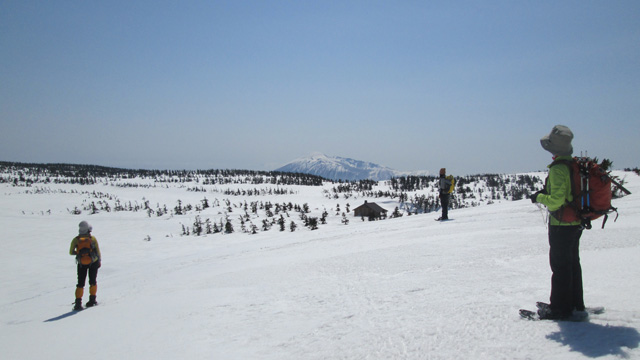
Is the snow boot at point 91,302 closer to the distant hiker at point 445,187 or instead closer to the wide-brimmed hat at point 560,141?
the wide-brimmed hat at point 560,141

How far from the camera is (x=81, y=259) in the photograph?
809 centimetres

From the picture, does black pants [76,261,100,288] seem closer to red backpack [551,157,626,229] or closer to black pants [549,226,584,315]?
black pants [549,226,584,315]

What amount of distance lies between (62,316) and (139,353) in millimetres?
5021

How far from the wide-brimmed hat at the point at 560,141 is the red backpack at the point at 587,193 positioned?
12 cm

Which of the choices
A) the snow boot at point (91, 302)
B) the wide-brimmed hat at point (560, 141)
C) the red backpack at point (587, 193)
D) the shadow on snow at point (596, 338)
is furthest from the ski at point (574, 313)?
the snow boot at point (91, 302)

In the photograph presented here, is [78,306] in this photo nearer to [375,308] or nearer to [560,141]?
[375,308]

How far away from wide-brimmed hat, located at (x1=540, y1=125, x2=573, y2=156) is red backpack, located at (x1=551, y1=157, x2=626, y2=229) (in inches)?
4.6

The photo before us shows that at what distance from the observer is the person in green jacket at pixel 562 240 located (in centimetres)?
347

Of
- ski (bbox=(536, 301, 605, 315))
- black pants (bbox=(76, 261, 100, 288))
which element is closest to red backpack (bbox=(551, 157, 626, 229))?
ski (bbox=(536, 301, 605, 315))

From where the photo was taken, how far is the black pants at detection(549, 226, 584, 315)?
3494 millimetres

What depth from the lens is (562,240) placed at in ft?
11.7

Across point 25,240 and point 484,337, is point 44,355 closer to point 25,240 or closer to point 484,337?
point 484,337

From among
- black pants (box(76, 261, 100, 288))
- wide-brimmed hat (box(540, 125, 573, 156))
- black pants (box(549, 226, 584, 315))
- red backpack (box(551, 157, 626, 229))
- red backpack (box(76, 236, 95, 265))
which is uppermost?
wide-brimmed hat (box(540, 125, 573, 156))

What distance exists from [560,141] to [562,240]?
1132 mm
